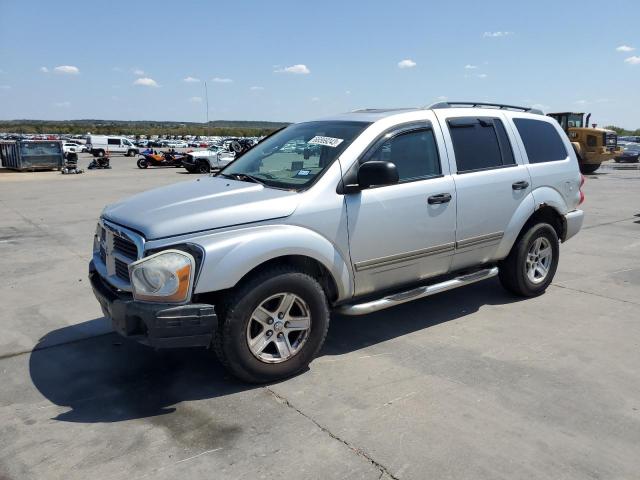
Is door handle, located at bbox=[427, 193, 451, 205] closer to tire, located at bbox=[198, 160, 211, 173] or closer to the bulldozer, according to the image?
the bulldozer

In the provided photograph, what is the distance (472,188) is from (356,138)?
122cm

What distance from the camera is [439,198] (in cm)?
444

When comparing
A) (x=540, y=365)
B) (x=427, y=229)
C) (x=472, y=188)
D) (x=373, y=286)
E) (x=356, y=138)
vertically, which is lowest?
(x=540, y=365)

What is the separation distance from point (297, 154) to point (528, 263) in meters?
2.73

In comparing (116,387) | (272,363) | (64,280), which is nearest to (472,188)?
(272,363)

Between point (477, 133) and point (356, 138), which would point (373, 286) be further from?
point (477, 133)

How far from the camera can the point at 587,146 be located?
24.0 meters

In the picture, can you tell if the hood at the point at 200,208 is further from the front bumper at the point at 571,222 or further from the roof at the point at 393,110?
the front bumper at the point at 571,222

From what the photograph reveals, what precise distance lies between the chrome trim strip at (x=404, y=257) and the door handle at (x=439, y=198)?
1.24 feet

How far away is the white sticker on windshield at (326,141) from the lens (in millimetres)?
4222

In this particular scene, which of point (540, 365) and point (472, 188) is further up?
point (472, 188)

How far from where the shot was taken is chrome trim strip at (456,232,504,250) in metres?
4.71

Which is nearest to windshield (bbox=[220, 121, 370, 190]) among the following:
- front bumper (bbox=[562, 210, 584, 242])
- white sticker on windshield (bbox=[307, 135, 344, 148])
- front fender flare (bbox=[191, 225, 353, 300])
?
white sticker on windshield (bbox=[307, 135, 344, 148])

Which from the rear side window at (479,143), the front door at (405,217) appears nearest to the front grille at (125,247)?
the front door at (405,217)
